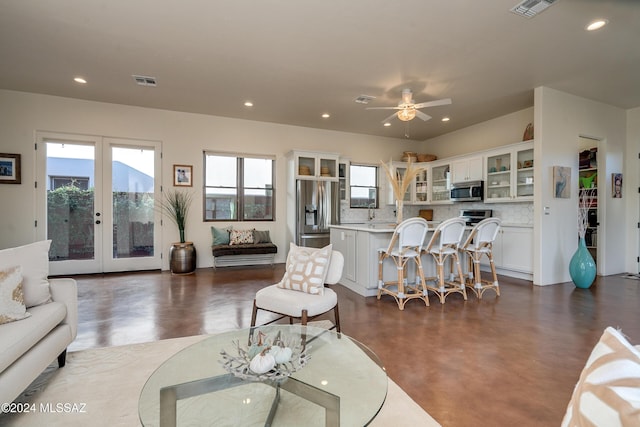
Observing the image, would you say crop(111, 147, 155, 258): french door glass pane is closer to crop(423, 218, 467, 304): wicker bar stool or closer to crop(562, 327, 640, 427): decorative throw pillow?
crop(423, 218, 467, 304): wicker bar stool

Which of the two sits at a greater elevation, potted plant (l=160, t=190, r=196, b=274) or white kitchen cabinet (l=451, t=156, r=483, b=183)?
white kitchen cabinet (l=451, t=156, r=483, b=183)

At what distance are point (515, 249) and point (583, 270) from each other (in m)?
0.90

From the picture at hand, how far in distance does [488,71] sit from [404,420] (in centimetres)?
427

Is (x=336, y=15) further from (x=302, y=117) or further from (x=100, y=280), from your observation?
(x=100, y=280)

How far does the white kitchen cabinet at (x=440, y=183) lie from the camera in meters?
6.65

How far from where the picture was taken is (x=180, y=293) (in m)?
4.05

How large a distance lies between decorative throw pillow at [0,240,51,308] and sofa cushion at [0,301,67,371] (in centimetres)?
7

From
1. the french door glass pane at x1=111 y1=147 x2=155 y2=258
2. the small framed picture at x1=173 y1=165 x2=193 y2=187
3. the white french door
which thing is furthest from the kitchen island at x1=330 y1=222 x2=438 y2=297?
the french door glass pane at x1=111 y1=147 x2=155 y2=258

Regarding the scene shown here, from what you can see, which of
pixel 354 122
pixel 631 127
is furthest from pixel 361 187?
pixel 631 127

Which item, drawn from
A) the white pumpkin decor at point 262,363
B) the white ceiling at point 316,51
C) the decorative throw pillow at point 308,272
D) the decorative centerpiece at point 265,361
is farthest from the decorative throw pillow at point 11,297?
the white ceiling at point 316,51

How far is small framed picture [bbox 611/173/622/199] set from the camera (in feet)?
17.2

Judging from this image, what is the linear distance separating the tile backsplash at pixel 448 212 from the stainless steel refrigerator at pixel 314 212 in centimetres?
76

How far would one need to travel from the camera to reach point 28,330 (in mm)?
1655

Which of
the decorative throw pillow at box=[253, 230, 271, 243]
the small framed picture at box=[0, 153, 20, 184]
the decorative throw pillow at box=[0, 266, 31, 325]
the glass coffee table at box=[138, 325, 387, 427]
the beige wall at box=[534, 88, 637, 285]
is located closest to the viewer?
the glass coffee table at box=[138, 325, 387, 427]
